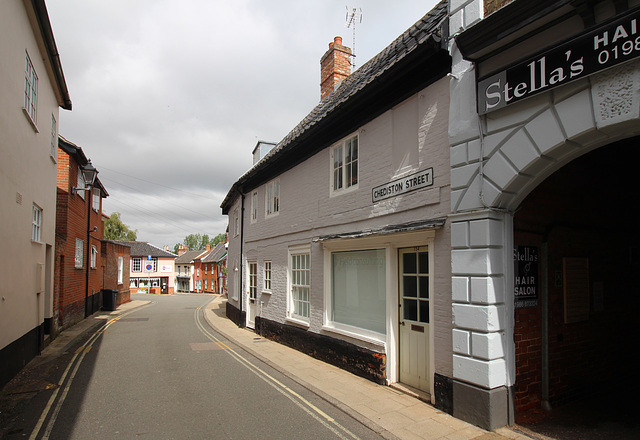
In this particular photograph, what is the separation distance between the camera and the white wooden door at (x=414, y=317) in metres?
6.69

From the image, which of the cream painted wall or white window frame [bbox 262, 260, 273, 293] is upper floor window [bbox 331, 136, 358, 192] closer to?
white window frame [bbox 262, 260, 273, 293]

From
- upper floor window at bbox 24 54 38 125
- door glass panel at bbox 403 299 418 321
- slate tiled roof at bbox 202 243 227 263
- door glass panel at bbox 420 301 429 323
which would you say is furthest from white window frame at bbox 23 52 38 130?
slate tiled roof at bbox 202 243 227 263

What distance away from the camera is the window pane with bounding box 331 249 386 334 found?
25.5 ft

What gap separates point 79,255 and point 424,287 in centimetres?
1643

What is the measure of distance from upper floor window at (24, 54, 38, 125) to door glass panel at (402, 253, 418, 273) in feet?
26.7

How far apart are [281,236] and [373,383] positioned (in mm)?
6003

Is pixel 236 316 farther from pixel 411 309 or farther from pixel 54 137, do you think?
pixel 411 309

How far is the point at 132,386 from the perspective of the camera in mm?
7480

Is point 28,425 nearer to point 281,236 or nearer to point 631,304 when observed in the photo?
point 281,236

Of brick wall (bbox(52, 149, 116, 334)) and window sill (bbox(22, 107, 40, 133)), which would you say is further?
brick wall (bbox(52, 149, 116, 334))

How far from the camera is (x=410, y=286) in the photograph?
7137 mm

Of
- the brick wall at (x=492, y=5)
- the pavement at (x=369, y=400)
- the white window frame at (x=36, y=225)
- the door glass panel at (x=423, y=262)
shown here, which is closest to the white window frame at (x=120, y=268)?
the pavement at (x=369, y=400)

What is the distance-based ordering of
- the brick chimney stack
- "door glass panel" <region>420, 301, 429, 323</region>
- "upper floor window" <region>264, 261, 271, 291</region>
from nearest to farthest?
"door glass panel" <region>420, 301, 429, 323</region> → "upper floor window" <region>264, 261, 271, 291</region> → the brick chimney stack

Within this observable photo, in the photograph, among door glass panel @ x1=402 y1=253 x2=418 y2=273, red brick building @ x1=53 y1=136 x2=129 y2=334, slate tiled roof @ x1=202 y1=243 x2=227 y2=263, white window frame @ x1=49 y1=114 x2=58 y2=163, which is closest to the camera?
door glass panel @ x1=402 y1=253 x2=418 y2=273
